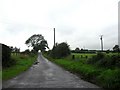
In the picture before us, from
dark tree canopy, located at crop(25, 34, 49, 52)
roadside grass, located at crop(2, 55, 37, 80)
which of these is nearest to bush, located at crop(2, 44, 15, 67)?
roadside grass, located at crop(2, 55, 37, 80)

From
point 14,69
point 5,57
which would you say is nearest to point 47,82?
point 14,69

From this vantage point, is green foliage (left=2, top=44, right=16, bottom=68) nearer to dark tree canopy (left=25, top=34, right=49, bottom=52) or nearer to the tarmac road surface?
the tarmac road surface

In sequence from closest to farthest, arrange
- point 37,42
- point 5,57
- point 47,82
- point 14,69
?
point 47,82
point 14,69
point 5,57
point 37,42

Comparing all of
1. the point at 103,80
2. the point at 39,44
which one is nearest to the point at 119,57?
the point at 103,80

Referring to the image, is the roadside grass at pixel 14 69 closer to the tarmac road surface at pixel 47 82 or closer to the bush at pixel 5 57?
the bush at pixel 5 57

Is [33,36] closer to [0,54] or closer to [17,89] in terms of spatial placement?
[0,54]

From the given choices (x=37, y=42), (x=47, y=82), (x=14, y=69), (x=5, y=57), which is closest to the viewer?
(x=47, y=82)

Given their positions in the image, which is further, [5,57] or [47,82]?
[5,57]

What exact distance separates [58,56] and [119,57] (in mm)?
43896

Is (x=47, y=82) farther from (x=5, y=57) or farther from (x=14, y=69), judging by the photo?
(x=5, y=57)

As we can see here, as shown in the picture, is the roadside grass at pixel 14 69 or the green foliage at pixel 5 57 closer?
the roadside grass at pixel 14 69

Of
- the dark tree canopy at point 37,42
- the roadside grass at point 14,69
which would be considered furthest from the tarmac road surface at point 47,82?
the dark tree canopy at point 37,42

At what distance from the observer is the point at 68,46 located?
204ft

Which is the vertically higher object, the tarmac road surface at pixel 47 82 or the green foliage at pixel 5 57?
the green foliage at pixel 5 57
